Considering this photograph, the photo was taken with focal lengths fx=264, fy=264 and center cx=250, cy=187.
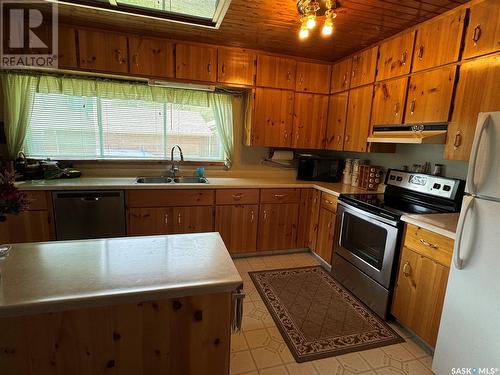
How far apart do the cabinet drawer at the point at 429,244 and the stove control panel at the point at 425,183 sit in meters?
0.55

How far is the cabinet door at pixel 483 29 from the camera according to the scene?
67.7 inches

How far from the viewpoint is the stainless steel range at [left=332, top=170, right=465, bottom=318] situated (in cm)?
214

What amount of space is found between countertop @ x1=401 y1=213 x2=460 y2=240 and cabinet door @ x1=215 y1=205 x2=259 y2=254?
165cm

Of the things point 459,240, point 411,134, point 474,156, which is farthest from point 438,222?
point 411,134

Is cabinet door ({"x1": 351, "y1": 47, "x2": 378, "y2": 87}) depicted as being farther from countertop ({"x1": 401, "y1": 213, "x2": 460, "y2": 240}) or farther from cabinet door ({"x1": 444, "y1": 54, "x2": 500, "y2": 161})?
countertop ({"x1": 401, "y1": 213, "x2": 460, "y2": 240})

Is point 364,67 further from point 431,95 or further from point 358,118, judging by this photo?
point 431,95

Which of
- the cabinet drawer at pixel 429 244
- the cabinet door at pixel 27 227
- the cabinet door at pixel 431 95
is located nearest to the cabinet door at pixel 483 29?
the cabinet door at pixel 431 95

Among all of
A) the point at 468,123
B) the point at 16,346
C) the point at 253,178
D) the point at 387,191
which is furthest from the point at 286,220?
the point at 16,346

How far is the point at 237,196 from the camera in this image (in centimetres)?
308

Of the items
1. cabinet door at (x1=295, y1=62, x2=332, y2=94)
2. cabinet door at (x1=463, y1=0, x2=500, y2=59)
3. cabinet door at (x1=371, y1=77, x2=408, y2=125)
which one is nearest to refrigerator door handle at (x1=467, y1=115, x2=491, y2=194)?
cabinet door at (x1=463, y1=0, x2=500, y2=59)

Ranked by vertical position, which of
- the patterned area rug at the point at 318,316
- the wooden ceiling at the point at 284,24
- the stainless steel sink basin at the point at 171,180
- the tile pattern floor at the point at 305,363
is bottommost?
the tile pattern floor at the point at 305,363

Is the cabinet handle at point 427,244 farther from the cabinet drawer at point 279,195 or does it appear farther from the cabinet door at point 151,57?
the cabinet door at point 151,57

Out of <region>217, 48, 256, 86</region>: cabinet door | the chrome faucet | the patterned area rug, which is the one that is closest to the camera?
the patterned area rug

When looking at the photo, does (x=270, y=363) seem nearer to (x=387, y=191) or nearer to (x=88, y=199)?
(x=387, y=191)
